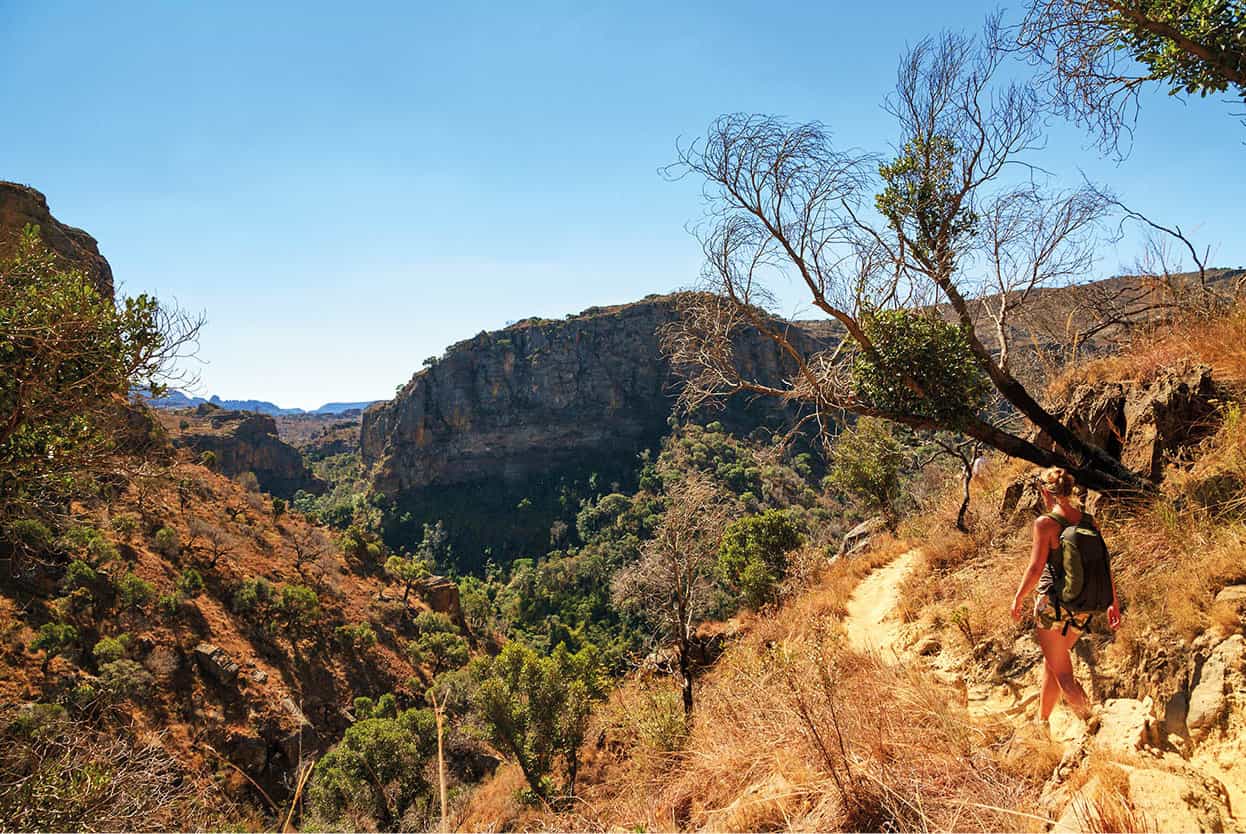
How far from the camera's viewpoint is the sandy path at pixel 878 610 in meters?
6.77

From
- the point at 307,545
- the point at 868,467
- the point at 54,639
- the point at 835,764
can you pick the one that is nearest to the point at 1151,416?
the point at 835,764

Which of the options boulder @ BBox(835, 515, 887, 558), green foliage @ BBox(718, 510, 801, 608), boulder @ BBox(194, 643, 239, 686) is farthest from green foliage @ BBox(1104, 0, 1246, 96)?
boulder @ BBox(194, 643, 239, 686)

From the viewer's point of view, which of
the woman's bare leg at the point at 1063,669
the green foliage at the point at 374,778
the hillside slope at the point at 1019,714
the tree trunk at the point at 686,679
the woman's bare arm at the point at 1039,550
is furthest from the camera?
the green foliage at the point at 374,778

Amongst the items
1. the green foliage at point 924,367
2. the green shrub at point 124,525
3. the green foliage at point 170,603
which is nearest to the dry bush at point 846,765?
the green foliage at point 924,367

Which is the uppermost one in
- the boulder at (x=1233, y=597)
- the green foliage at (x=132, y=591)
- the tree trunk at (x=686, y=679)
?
the boulder at (x=1233, y=597)

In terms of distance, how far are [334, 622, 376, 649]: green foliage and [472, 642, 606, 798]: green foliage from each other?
40.9 ft

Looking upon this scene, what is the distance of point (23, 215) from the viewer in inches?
965

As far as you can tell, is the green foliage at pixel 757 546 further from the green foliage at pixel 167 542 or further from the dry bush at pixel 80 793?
the green foliage at pixel 167 542

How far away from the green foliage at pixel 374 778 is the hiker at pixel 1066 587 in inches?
683

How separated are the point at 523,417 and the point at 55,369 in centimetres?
8389

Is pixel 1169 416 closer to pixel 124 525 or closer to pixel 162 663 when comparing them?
pixel 162 663

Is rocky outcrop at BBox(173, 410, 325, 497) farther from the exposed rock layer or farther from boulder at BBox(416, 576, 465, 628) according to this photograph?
boulder at BBox(416, 576, 465, 628)

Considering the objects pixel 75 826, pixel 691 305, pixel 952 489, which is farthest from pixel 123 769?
pixel 952 489

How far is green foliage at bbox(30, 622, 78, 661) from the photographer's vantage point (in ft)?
47.6
